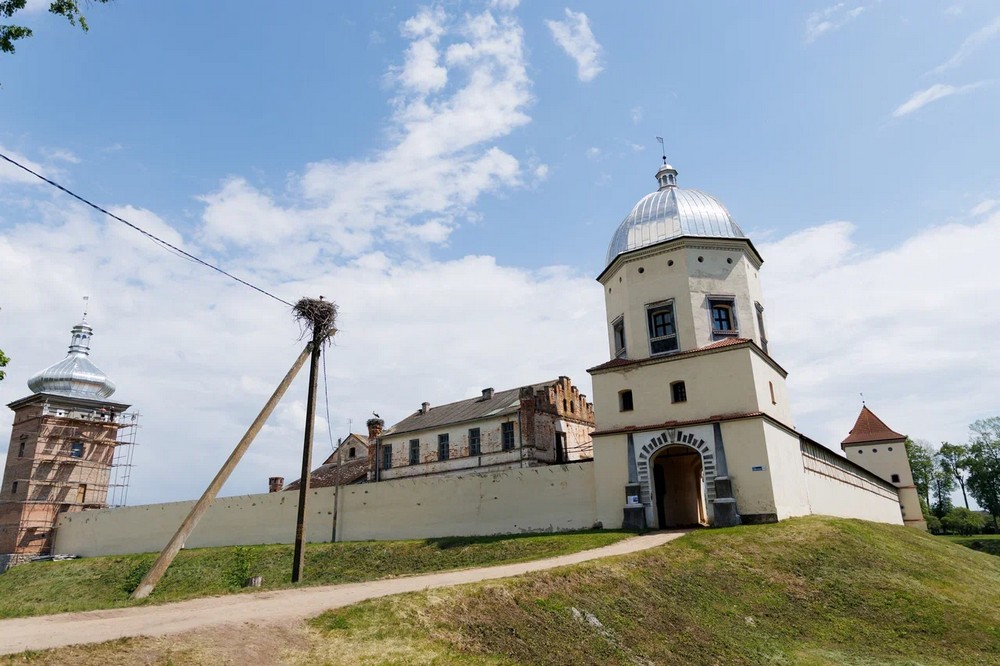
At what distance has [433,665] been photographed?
9109mm

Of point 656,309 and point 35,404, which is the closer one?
point 656,309

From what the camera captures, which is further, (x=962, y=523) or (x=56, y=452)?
(x=962, y=523)

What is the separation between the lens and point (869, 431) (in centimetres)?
5991

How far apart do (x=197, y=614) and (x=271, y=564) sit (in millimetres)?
20532

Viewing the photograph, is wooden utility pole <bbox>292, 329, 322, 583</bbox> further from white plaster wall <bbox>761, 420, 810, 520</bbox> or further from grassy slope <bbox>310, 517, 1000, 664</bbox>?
white plaster wall <bbox>761, 420, 810, 520</bbox>

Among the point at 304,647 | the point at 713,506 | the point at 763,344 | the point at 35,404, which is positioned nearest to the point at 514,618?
the point at 304,647

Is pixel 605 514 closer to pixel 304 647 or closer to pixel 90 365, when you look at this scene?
pixel 304 647

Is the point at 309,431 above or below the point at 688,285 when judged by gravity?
below

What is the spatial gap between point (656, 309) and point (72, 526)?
41.1m

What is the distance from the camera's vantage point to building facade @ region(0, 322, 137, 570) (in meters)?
43.1

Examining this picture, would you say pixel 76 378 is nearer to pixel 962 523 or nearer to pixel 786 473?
pixel 786 473

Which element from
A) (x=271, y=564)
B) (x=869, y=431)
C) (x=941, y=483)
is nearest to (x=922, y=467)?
(x=941, y=483)

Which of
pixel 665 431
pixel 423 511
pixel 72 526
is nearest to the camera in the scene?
pixel 665 431

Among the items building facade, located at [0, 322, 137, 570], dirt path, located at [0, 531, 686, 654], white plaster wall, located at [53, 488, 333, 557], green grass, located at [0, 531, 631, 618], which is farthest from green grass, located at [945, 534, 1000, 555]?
building facade, located at [0, 322, 137, 570]
